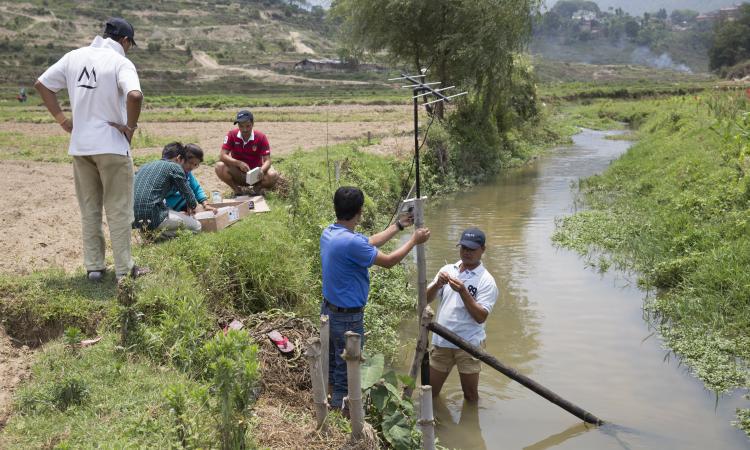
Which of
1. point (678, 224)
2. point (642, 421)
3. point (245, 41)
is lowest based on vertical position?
point (642, 421)

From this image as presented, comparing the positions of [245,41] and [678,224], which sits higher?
[245,41]

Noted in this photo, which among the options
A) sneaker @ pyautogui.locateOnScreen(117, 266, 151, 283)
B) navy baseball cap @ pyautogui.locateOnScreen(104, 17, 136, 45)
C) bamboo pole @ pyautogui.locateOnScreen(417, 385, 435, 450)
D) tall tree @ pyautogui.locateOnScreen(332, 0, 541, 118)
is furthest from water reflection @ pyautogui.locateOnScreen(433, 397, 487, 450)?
tall tree @ pyautogui.locateOnScreen(332, 0, 541, 118)

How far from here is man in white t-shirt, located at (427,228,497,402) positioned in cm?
538

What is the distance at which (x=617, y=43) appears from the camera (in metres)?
182

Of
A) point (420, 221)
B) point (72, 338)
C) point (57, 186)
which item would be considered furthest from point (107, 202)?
point (57, 186)

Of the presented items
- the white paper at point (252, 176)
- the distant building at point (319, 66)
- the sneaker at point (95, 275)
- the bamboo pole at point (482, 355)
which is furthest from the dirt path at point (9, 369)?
the distant building at point (319, 66)

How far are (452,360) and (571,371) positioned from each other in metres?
1.71

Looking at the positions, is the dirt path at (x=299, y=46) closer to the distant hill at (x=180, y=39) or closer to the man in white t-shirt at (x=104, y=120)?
the distant hill at (x=180, y=39)

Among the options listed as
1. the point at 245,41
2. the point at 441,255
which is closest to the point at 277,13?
the point at 245,41

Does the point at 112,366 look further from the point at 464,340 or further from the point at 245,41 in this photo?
the point at 245,41

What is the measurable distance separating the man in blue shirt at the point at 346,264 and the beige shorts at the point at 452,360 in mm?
1191

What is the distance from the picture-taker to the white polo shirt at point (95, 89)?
5.81m

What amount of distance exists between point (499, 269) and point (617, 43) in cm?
19008

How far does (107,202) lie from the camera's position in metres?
6.00
